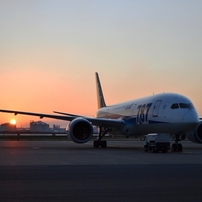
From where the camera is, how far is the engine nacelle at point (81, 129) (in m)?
28.6

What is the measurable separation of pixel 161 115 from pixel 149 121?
3.95 ft

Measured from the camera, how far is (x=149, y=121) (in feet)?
88.6

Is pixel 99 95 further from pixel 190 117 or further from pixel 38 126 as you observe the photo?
pixel 38 126

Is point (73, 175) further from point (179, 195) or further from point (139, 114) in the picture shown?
point (139, 114)

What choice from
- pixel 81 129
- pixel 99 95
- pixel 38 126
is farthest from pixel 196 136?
pixel 38 126

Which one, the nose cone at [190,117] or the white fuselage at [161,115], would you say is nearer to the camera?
the nose cone at [190,117]

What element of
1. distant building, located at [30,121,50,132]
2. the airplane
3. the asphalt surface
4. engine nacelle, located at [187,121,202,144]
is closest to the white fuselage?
the airplane

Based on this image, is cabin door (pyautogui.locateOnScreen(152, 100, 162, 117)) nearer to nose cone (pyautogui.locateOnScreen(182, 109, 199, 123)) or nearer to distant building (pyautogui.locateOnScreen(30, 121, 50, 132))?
nose cone (pyautogui.locateOnScreen(182, 109, 199, 123))

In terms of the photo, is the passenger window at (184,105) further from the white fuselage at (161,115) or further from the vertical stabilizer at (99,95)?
the vertical stabilizer at (99,95)

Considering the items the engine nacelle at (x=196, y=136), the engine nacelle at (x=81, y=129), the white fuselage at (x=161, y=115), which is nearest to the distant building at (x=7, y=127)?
the white fuselage at (x=161, y=115)

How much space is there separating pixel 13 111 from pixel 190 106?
1243cm

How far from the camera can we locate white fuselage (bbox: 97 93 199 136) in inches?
983

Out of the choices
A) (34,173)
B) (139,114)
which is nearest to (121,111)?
(139,114)

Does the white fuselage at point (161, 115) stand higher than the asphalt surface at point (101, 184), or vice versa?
the white fuselage at point (161, 115)
